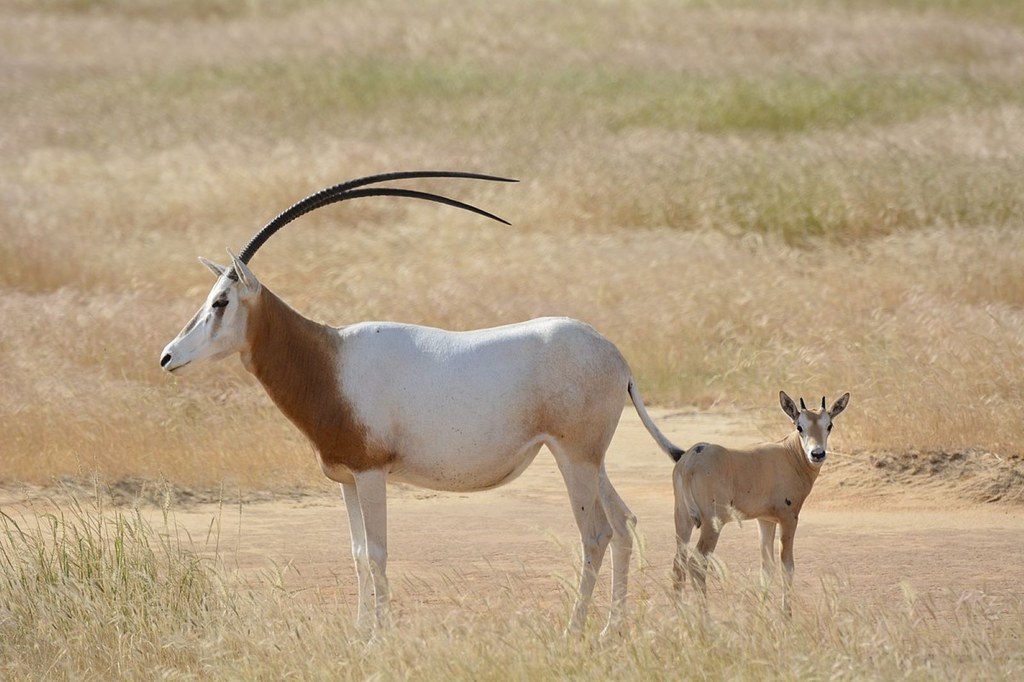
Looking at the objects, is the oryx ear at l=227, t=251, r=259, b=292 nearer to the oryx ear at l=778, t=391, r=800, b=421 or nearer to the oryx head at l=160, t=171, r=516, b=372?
the oryx head at l=160, t=171, r=516, b=372

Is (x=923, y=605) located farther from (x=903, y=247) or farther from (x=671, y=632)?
(x=903, y=247)

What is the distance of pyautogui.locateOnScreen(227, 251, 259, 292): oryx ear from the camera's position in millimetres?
7001

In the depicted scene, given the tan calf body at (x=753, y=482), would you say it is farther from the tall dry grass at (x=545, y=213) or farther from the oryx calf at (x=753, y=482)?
the tall dry grass at (x=545, y=213)

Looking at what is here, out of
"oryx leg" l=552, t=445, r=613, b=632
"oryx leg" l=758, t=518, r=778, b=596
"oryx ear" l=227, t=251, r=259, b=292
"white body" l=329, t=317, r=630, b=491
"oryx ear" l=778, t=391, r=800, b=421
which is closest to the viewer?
"oryx ear" l=227, t=251, r=259, b=292

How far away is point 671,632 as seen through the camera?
6.66m

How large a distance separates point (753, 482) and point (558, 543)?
1.16m

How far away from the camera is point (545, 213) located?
20750 millimetres

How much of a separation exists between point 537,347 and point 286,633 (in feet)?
5.65

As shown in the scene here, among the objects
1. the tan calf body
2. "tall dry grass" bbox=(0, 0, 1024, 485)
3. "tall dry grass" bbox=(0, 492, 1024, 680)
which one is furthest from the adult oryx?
"tall dry grass" bbox=(0, 0, 1024, 485)

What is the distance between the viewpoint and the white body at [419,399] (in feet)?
23.5

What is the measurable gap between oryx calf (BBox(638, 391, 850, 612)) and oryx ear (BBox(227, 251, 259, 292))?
232cm

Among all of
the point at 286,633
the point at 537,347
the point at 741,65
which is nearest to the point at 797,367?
the point at 537,347

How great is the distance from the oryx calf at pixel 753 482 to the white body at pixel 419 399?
629mm

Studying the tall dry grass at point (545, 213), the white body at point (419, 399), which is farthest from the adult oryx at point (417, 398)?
the tall dry grass at point (545, 213)
